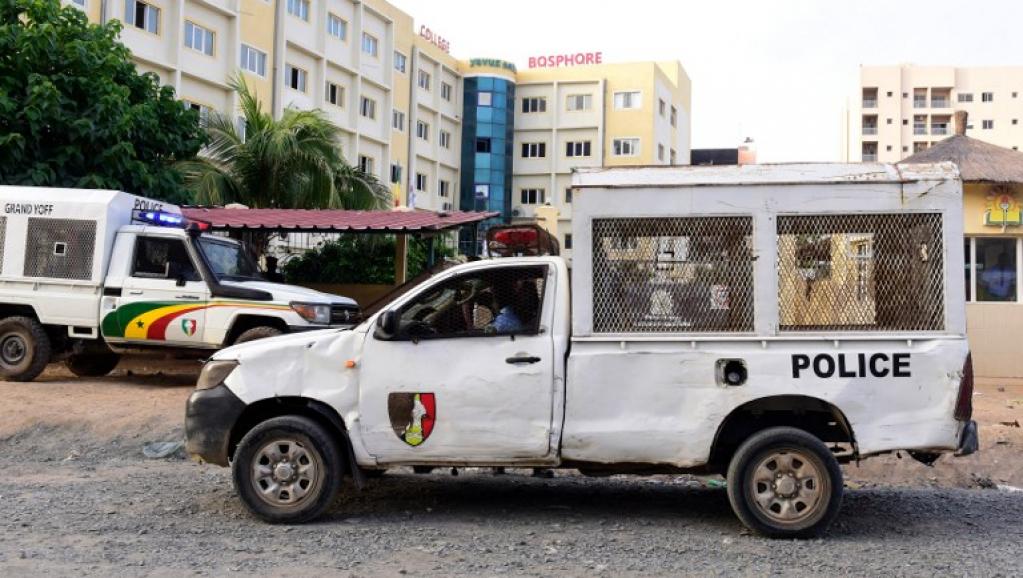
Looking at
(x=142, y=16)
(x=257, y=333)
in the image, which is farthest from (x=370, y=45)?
(x=257, y=333)

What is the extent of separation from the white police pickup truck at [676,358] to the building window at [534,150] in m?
56.0

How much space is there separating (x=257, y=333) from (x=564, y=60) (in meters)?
55.4

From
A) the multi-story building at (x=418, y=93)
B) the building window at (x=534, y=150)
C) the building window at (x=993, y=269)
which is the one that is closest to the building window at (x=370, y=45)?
the multi-story building at (x=418, y=93)

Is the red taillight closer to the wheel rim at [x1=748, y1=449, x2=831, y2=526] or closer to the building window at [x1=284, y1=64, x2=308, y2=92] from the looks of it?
the wheel rim at [x1=748, y1=449, x2=831, y2=526]

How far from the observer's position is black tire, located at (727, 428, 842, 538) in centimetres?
557

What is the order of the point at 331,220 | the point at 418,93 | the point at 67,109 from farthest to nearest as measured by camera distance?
the point at 418,93 → the point at 331,220 → the point at 67,109

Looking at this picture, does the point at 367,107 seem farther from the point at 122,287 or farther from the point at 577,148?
the point at 122,287

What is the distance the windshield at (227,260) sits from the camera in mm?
11492

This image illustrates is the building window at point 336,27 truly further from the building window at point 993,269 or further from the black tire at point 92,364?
the building window at point 993,269

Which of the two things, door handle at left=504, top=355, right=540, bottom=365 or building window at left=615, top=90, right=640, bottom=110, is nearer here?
door handle at left=504, top=355, right=540, bottom=365

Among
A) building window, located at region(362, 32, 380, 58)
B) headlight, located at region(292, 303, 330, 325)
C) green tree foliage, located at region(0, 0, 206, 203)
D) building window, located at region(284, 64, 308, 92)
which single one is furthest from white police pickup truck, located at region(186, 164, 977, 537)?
building window, located at region(362, 32, 380, 58)

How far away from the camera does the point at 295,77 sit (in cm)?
4062

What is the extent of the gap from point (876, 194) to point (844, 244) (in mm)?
381

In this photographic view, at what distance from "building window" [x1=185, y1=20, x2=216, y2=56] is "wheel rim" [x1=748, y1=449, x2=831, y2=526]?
108 feet
